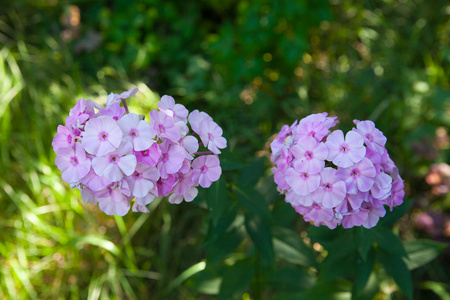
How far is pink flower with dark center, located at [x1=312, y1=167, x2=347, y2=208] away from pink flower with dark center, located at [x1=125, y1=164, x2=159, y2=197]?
1.08 feet

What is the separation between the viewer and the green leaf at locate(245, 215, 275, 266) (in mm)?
1295

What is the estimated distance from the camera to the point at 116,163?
0.86m

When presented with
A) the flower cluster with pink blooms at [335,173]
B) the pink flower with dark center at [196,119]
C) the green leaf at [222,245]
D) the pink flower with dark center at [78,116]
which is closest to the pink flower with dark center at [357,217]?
the flower cluster with pink blooms at [335,173]

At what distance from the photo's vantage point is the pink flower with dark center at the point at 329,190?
0.90m

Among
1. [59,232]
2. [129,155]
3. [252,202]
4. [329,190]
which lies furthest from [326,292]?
[59,232]

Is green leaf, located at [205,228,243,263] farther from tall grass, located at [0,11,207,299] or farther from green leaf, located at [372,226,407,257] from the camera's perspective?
tall grass, located at [0,11,207,299]

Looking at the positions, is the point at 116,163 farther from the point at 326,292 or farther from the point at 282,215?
the point at 326,292

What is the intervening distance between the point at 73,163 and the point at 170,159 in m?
0.19

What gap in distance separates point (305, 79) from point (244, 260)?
152cm

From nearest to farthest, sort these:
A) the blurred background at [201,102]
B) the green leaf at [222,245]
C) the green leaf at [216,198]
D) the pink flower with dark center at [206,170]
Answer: the pink flower with dark center at [206,170] → the green leaf at [216,198] → the green leaf at [222,245] → the blurred background at [201,102]

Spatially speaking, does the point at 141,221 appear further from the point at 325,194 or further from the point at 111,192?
the point at 325,194

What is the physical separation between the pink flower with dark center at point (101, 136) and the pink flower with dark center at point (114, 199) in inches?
3.3

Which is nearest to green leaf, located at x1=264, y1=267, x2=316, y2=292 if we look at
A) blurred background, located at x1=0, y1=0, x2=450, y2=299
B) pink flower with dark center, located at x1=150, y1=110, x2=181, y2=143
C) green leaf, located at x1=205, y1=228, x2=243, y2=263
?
blurred background, located at x1=0, y1=0, x2=450, y2=299

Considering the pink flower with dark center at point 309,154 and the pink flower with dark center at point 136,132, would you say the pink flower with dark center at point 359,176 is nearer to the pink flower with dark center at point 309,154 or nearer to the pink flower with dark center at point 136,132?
the pink flower with dark center at point 309,154
